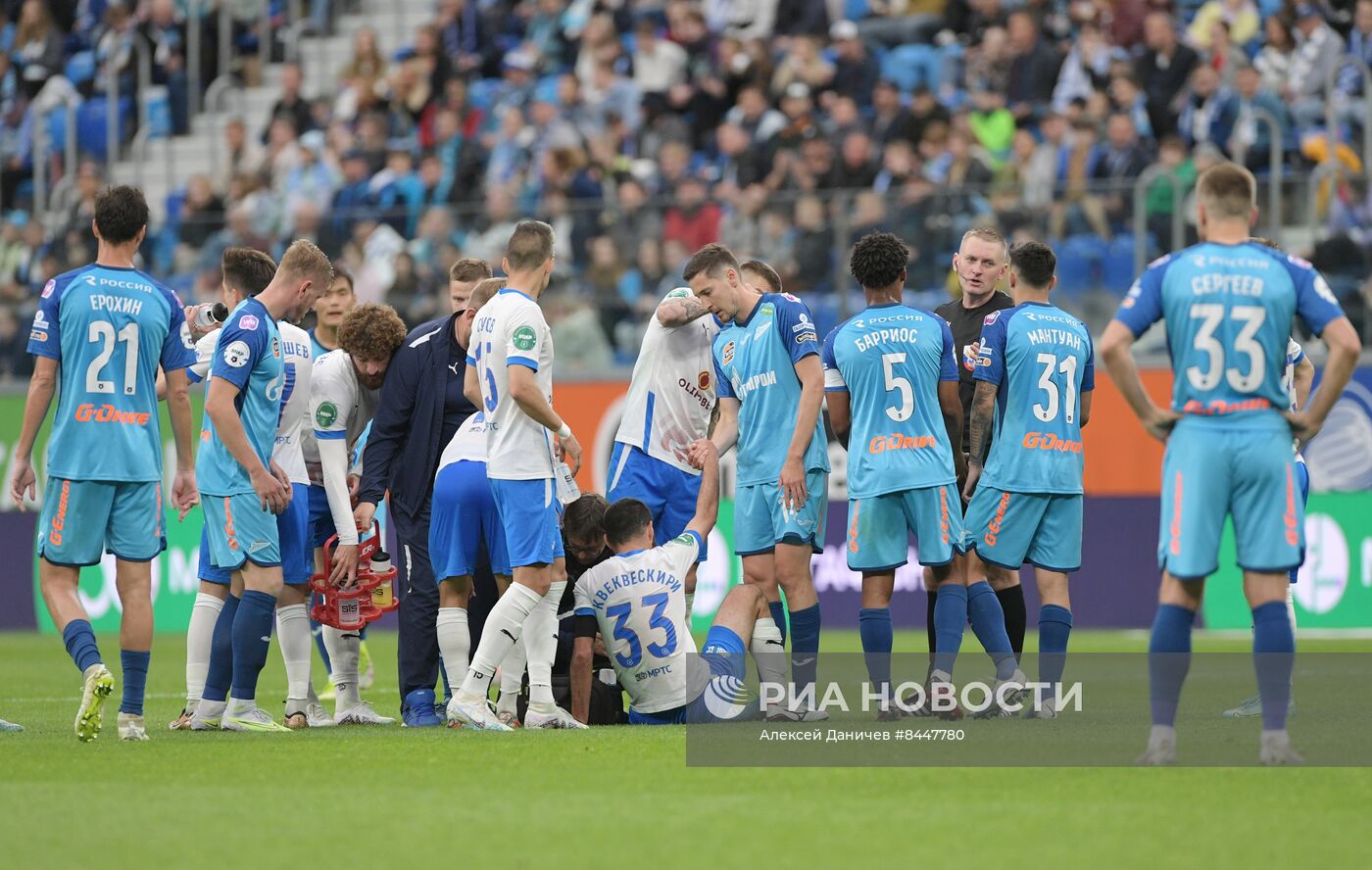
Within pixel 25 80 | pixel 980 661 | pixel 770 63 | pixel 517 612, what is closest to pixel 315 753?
pixel 517 612

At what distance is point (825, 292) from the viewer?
18578 millimetres

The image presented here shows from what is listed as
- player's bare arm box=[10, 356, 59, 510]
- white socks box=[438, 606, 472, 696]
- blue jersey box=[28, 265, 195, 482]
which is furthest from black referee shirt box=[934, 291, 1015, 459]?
player's bare arm box=[10, 356, 59, 510]

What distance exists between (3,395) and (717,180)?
8.53m

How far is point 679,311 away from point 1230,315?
383 centimetres

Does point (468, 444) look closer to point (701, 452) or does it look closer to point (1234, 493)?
point (701, 452)

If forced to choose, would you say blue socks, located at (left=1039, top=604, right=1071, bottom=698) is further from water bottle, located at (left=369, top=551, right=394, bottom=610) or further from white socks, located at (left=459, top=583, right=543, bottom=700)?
water bottle, located at (left=369, top=551, right=394, bottom=610)

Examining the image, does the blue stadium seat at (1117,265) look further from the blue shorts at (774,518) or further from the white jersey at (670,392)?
the blue shorts at (774,518)

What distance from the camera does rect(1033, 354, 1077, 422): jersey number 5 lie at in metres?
9.84

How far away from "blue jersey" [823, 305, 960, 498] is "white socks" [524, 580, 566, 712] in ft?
5.36

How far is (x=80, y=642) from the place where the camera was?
881cm

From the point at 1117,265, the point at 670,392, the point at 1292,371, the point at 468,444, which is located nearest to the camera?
the point at 468,444

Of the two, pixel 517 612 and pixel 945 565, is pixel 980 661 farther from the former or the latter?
pixel 517 612

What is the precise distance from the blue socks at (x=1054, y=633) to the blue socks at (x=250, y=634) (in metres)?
4.01

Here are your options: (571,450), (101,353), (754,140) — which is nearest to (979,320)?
(571,450)
